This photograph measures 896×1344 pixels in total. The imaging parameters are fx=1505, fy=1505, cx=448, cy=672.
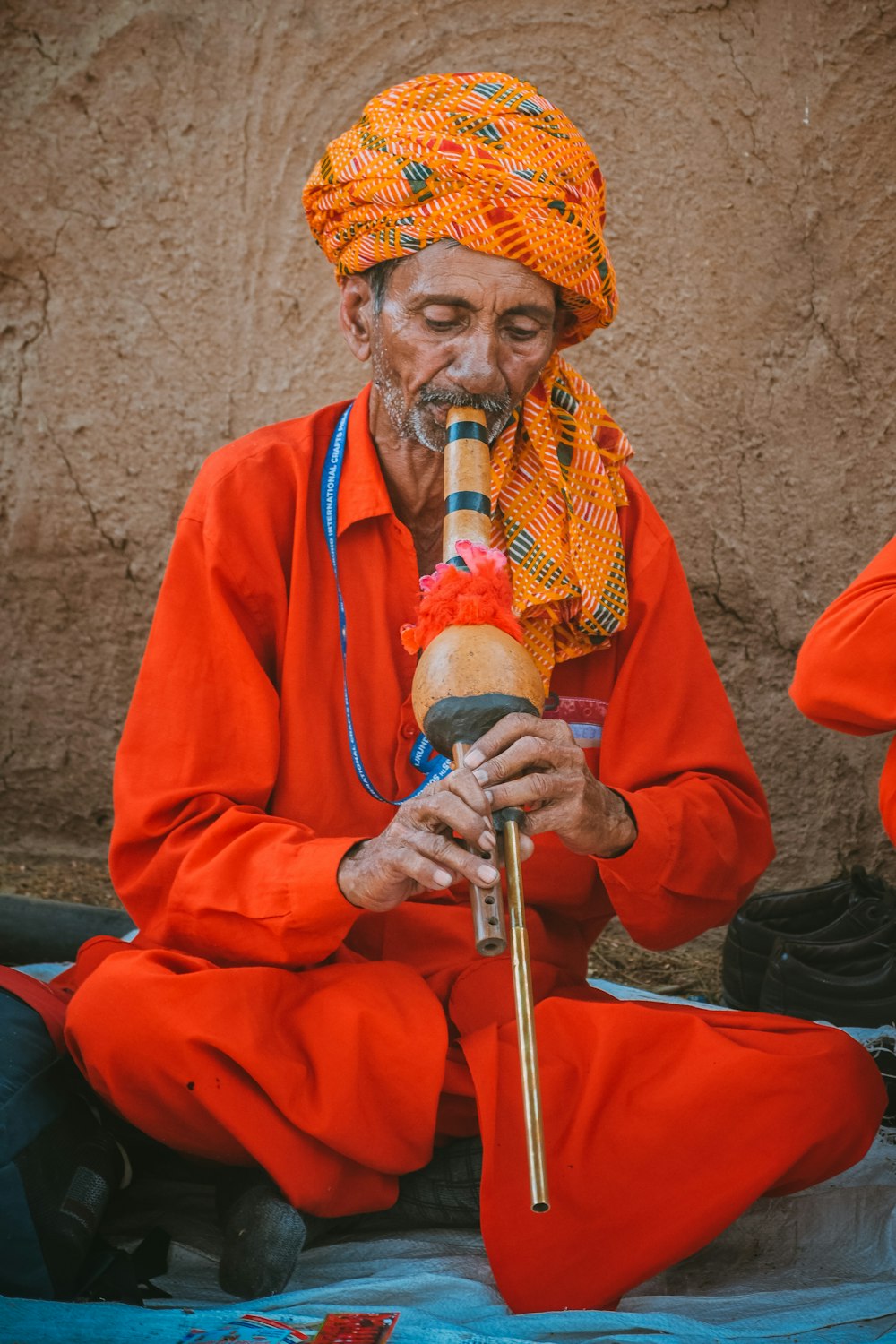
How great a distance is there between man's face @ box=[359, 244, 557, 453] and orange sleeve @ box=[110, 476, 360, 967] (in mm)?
387

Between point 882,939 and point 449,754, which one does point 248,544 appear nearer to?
point 449,754

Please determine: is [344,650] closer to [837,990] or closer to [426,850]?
[426,850]

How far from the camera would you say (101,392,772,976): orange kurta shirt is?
2.50 meters

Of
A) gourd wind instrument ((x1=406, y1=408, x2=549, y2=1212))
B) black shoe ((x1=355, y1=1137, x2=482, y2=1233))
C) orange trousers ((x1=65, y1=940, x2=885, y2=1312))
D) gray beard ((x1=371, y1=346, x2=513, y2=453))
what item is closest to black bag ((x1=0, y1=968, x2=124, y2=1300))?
orange trousers ((x1=65, y1=940, x2=885, y2=1312))

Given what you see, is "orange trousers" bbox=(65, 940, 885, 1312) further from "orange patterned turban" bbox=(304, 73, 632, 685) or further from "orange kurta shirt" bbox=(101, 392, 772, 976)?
"orange patterned turban" bbox=(304, 73, 632, 685)

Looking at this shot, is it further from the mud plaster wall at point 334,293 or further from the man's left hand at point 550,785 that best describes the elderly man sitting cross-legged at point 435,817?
the mud plaster wall at point 334,293

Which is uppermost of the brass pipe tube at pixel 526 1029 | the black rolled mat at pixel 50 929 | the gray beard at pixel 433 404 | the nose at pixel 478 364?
the nose at pixel 478 364

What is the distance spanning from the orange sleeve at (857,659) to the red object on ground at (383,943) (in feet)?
0.91

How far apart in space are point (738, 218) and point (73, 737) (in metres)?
2.38

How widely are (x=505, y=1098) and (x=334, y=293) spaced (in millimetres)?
2536

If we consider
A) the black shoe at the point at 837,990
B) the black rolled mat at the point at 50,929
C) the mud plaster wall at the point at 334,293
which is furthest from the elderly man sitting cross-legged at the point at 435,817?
→ the mud plaster wall at the point at 334,293

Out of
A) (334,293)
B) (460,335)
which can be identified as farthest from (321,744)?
(334,293)

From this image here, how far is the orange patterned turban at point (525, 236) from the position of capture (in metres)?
2.69

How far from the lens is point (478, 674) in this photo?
2174 millimetres
